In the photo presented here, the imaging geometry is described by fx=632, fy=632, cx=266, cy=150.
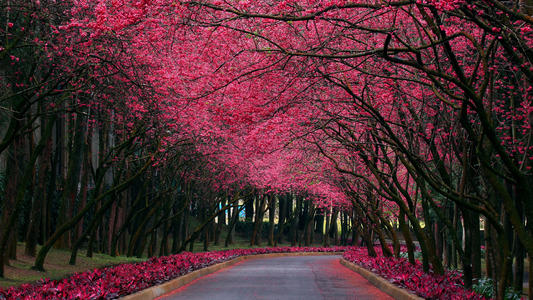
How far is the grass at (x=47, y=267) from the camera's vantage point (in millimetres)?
16759

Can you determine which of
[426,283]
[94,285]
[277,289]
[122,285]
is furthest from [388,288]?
[94,285]

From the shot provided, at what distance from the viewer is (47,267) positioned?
2059 cm

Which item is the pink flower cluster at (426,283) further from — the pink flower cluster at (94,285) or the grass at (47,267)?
the grass at (47,267)

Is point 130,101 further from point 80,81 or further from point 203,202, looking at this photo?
point 203,202

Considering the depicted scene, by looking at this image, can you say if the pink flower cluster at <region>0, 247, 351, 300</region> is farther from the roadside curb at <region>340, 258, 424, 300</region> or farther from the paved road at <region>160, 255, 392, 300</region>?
the roadside curb at <region>340, 258, 424, 300</region>

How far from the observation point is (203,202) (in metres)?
43.0

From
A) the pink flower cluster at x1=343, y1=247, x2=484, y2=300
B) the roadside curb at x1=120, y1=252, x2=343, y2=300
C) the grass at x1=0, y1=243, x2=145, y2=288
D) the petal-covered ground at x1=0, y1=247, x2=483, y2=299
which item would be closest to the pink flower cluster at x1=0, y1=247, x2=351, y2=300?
the petal-covered ground at x1=0, y1=247, x2=483, y2=299

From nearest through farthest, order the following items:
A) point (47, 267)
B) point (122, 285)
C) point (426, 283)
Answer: point (122, 285) < point (426, 283) < point (47, 267)

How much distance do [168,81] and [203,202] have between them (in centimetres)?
2461

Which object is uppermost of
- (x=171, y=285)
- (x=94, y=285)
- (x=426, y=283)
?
(x=426, y=283)

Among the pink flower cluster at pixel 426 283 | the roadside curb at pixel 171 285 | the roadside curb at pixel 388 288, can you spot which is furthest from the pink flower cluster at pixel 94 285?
the pink flower cluster at pixel 426 283

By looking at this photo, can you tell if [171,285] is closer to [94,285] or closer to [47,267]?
[94,285]

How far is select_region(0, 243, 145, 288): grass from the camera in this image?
660 inches

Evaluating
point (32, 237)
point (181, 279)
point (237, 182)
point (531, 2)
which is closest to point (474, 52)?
point (531, 2)
